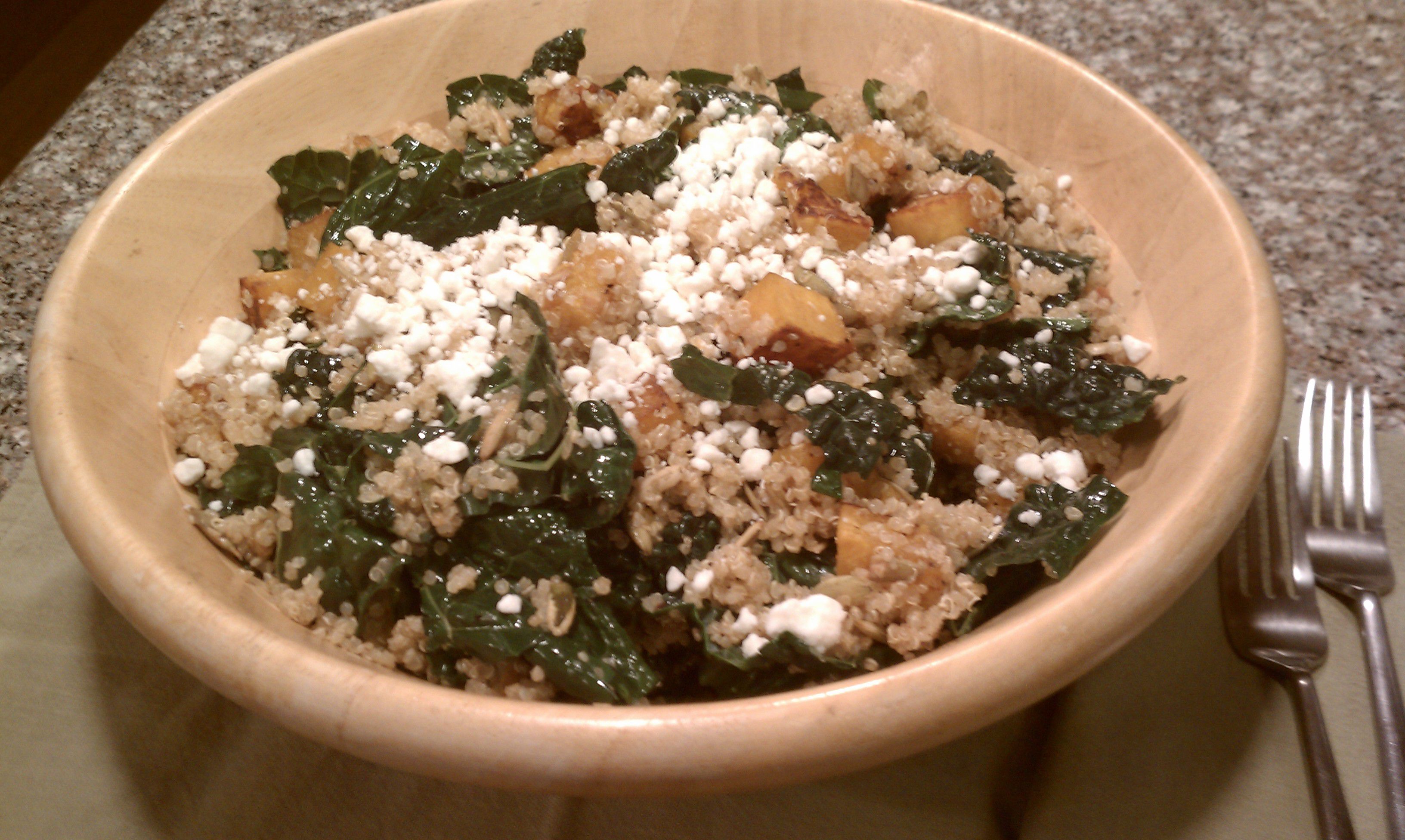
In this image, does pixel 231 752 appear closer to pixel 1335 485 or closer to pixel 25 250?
pixel 25 250

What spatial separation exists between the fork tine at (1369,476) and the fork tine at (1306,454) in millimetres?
82

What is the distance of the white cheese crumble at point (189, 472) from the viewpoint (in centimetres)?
123

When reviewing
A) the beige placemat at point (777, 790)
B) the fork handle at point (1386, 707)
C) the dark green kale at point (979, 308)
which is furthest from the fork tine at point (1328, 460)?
the dark green kale at point (979, 308)

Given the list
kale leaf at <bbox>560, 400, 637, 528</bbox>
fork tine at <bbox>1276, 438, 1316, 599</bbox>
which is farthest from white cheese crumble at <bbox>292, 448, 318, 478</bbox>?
fork tine at <bbox>1276, 438, 1316, 599</bbox>

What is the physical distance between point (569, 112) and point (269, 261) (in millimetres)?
614

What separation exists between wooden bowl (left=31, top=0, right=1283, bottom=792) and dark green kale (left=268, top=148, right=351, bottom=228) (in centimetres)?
4

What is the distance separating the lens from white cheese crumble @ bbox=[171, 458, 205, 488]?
1.23 metres

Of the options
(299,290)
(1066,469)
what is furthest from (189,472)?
(1066,469)

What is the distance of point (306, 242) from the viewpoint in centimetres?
152

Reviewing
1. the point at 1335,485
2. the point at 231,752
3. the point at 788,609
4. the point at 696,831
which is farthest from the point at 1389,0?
the point at 231,752

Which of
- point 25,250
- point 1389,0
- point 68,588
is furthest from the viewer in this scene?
point 1389,0

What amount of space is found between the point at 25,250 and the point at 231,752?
1.41 meters

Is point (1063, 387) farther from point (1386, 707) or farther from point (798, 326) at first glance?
point (1386, 707)

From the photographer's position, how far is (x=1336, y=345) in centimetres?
182
